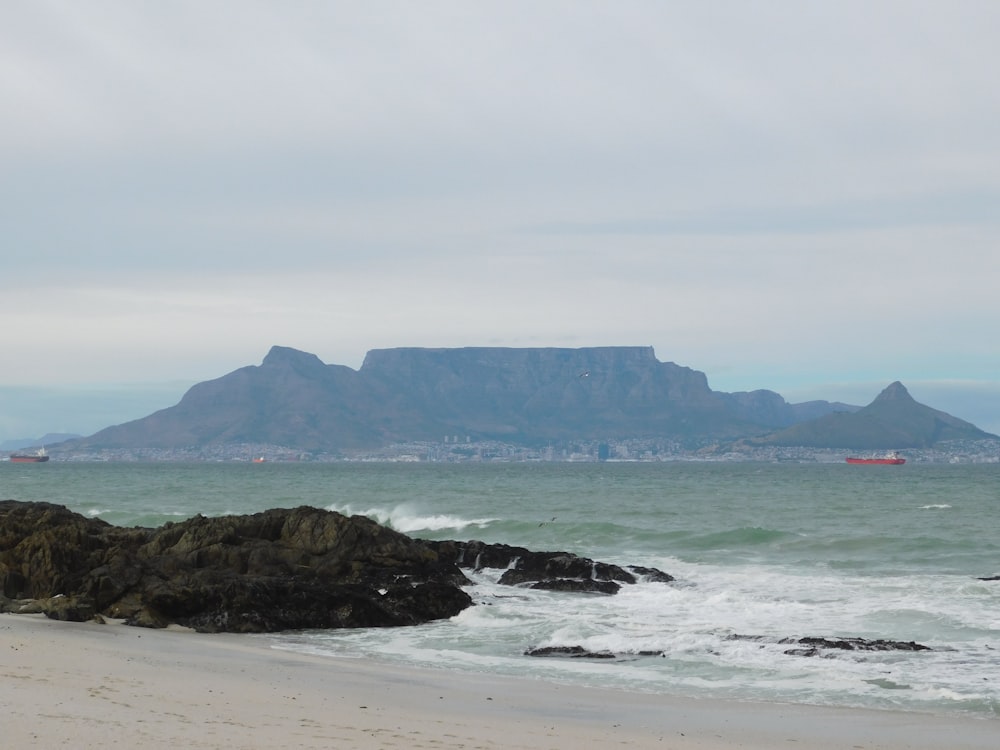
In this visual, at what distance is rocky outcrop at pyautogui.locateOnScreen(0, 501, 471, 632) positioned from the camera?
19484 mm

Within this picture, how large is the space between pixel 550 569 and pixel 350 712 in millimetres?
15457

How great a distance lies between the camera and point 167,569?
878 inches

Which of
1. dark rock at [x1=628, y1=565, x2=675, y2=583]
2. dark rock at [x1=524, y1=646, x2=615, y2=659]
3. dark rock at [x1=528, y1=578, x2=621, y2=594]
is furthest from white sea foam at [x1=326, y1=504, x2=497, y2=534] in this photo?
dark rock at [x1=524, y1=646, x2=615, y2=659]

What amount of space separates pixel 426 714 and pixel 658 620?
373 inches

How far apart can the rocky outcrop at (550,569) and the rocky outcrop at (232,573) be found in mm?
1565

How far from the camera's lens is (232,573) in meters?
21.4

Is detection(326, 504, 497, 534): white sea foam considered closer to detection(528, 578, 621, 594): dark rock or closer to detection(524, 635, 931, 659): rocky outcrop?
detection(528, 578, 621, 594): dark rock

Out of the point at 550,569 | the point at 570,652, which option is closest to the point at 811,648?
the point at 570,652

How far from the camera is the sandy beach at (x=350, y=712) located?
32.4 feet

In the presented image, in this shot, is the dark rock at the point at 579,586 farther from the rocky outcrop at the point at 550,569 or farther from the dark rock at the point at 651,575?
the dark rock at the point at 651,575

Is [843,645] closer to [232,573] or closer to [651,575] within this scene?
[651,575]

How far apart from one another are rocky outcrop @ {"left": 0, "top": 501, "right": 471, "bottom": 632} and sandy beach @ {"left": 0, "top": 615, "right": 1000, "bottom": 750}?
3502 millimetres

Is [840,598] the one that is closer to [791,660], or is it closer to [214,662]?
[791,660]

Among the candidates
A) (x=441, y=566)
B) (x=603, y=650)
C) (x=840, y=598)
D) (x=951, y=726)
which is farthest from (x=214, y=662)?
(x=840, y=598)
